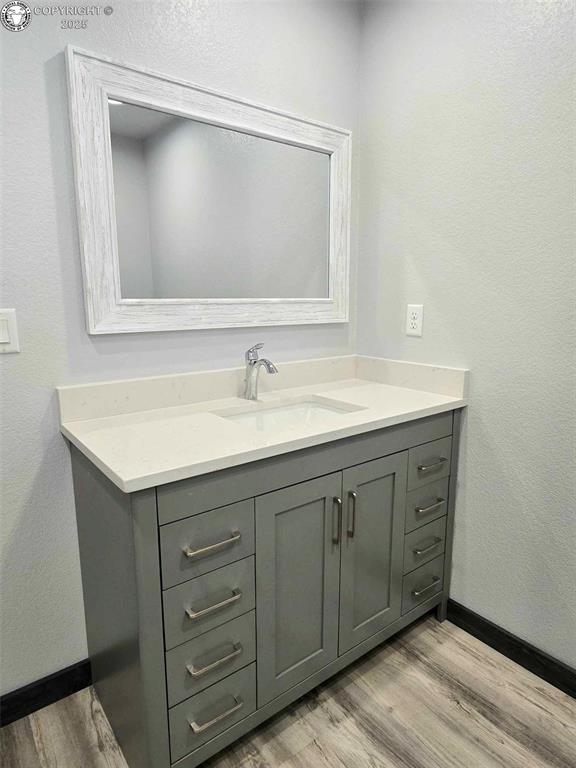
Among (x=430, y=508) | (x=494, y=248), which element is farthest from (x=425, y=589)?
(x=494, y=248)

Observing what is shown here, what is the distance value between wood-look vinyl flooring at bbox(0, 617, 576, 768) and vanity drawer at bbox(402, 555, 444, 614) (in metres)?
0.19

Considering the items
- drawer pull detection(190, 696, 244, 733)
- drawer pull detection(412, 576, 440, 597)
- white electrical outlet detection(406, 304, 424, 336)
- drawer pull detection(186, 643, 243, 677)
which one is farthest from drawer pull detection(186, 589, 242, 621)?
white electrical outlet detection(406, 304, 424, 336)

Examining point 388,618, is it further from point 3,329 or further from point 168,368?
Answer: point 3,329

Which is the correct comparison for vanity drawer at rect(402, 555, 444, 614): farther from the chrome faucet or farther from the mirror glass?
the mirror glass

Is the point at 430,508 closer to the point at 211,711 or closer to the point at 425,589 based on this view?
the point at 425,589

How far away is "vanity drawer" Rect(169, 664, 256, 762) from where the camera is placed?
1.14 meters

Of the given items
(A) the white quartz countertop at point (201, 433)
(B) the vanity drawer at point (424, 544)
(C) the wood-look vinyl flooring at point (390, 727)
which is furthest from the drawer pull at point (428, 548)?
(A) the white quartz countertop at point (201, 433)

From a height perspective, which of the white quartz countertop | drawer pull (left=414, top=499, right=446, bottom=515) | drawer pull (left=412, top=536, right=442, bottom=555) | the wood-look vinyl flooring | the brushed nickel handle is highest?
the white quartz countertop

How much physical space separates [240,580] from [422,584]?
841 mm

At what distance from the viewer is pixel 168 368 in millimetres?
1570

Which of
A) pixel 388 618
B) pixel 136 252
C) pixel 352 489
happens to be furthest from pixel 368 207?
pixel 388 618

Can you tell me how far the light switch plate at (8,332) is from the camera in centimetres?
127

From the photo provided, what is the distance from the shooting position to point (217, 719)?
1.19 metres

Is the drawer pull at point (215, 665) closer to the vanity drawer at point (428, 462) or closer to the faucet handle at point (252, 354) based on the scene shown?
the vanity drawer at point (428, 462)
